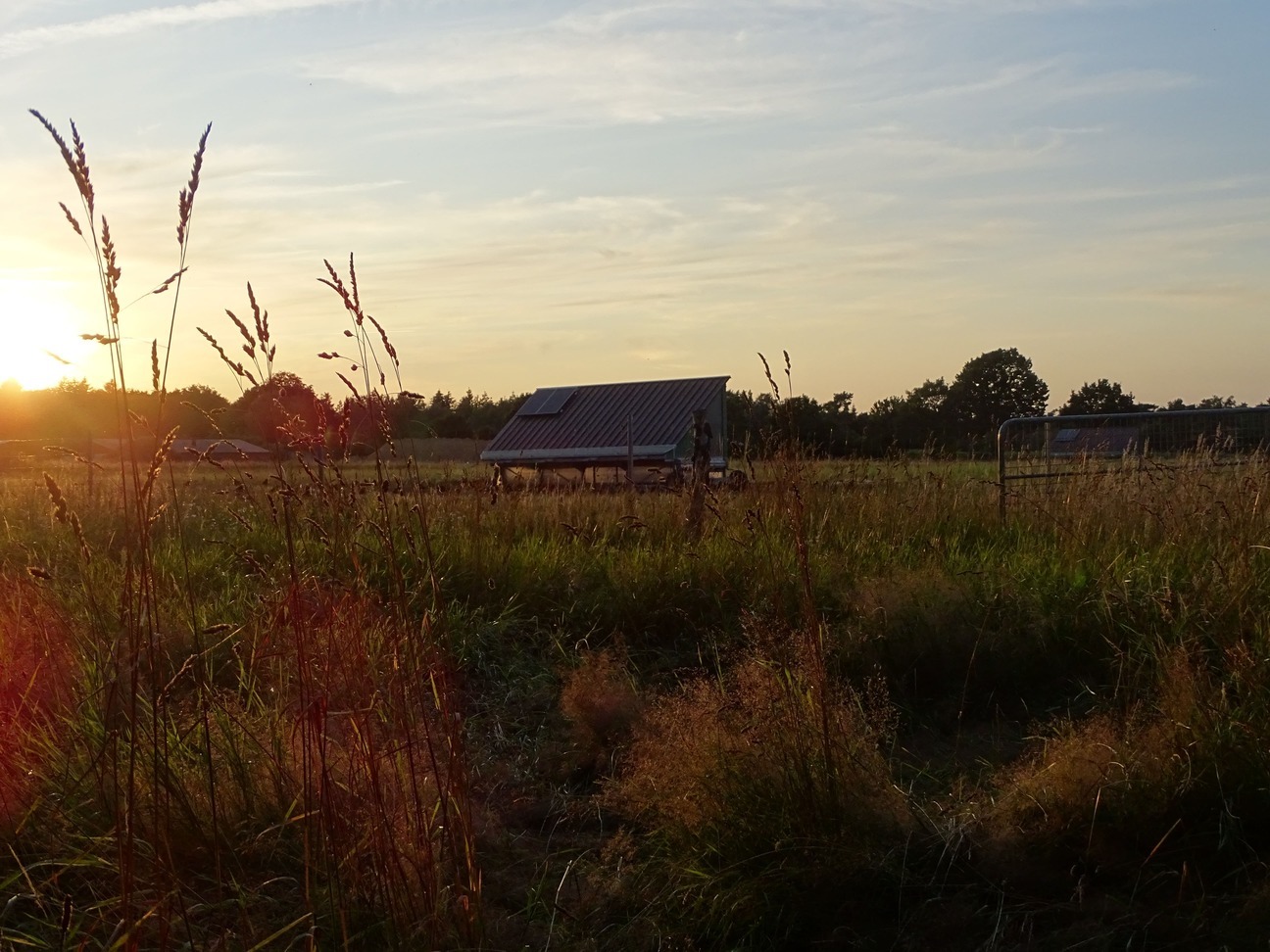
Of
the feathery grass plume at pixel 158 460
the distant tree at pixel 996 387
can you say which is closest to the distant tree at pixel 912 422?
the distant tree at pixel 996 387

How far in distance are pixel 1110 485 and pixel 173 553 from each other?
5924 mm

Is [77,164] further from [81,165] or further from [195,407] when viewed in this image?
[195,407]

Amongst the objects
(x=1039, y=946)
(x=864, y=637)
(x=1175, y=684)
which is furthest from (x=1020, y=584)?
(x=1039, y=946)

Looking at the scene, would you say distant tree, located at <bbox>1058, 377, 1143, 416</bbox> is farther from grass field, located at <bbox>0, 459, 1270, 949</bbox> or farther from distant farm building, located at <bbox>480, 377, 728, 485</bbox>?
grass field, located at <bbox>0, 459, 1270, 949</bbox>

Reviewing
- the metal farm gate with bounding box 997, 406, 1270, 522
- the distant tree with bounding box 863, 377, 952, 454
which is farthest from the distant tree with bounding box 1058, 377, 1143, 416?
the metal farm gate with bounding box 997, 406, 1270, 522

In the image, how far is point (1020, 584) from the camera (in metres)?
5.54

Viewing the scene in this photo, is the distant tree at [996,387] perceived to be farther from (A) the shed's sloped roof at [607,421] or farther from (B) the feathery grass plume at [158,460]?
(B) the feathery grass plume at [158,460]

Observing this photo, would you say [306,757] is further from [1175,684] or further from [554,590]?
[554,590]

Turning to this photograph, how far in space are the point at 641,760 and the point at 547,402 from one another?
2532cm

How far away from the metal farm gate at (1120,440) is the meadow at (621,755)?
2513mm

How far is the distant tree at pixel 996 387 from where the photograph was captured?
4819cm

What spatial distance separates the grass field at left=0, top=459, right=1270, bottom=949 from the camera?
266 cm

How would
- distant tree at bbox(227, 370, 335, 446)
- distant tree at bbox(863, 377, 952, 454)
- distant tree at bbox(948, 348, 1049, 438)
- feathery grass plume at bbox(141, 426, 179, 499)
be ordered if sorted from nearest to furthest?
feathery grass plume at bbox(141, 426, 179, 499) → distant tree at bbox(227, 370, 335, 446) → distant tree at bbox(863, 377, 952, 454) → distant tree at bbox(948, 348, 1049, 438)

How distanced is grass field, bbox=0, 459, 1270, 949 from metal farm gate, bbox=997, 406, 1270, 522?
2572 millimetres
